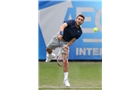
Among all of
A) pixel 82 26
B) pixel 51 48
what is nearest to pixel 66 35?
pixel 51 48

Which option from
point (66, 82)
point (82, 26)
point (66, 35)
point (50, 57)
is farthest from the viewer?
point (82, 26)

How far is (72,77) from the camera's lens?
153 inches

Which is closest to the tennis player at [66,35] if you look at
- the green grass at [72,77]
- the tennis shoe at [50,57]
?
the tennis shoe at [50,57]

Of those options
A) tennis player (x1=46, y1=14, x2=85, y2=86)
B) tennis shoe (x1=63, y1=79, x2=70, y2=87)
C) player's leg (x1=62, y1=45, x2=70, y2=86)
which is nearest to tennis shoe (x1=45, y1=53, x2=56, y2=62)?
tennis player (x1=46, y1=14, x2=85, y2=86)

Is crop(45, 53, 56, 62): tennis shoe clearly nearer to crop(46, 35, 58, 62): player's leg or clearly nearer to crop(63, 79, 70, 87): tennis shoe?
crop(46, 35, 58, 62): player's leg

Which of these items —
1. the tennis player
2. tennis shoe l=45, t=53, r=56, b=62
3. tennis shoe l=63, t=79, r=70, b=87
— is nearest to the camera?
tennis shoe l=63, t=79, r=70, b=87

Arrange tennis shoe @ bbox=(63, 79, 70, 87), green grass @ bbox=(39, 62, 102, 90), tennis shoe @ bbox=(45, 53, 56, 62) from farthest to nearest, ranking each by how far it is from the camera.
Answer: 1. tennis shoe @ bbox=(45, 53, 56, 62)
2. tennis shoe @ bbox=(63, 79, 70, 87)
3. green grass @ bbox=(39, 62, 102, 90)

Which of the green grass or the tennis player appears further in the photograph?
the tennis player

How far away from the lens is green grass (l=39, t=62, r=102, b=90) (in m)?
3.52

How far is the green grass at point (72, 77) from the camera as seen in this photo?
352 centimetres

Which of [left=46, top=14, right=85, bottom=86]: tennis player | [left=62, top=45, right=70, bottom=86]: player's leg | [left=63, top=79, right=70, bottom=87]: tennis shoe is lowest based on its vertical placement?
[left=63, top=79, right=70, bottom=87]: tennis shoe

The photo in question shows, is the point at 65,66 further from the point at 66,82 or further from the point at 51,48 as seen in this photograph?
the point at 51,48
